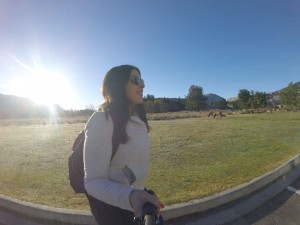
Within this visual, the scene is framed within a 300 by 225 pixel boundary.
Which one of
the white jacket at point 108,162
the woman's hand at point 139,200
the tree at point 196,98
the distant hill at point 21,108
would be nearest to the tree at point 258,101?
the tree at point 196,98

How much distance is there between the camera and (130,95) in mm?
1858

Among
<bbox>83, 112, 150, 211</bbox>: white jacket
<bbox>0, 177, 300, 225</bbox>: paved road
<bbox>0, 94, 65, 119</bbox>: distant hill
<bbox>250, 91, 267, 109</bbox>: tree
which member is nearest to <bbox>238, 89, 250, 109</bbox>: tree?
<bbox>250, 91, 267, 109</bbox>: tree

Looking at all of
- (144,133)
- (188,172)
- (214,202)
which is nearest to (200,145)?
(188,172)

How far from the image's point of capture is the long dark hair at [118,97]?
5.53 ft

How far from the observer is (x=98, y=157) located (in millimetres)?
1566

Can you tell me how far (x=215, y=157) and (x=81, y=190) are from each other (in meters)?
7.68

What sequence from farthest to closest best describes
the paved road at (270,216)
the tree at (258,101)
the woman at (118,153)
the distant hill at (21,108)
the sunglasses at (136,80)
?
the distant hill at (21,108)
the tree at (258,101)
the paved road at (270,216)
the sunglasses at (136,80)
the woman at (118,153)

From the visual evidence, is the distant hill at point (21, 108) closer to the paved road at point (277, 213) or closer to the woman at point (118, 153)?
the paved road at point (277, 213)

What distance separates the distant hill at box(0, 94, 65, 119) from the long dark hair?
355 ft

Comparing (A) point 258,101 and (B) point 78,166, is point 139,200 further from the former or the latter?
(A) point 258,101

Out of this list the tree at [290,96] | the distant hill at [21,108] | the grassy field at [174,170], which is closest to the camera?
the grassy field at [174,170]

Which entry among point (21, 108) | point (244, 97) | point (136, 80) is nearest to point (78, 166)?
point (136, 80)

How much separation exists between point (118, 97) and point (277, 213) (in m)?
4.15

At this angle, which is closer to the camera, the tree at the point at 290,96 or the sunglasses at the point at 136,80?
the sunglasses at the point at 136,80
